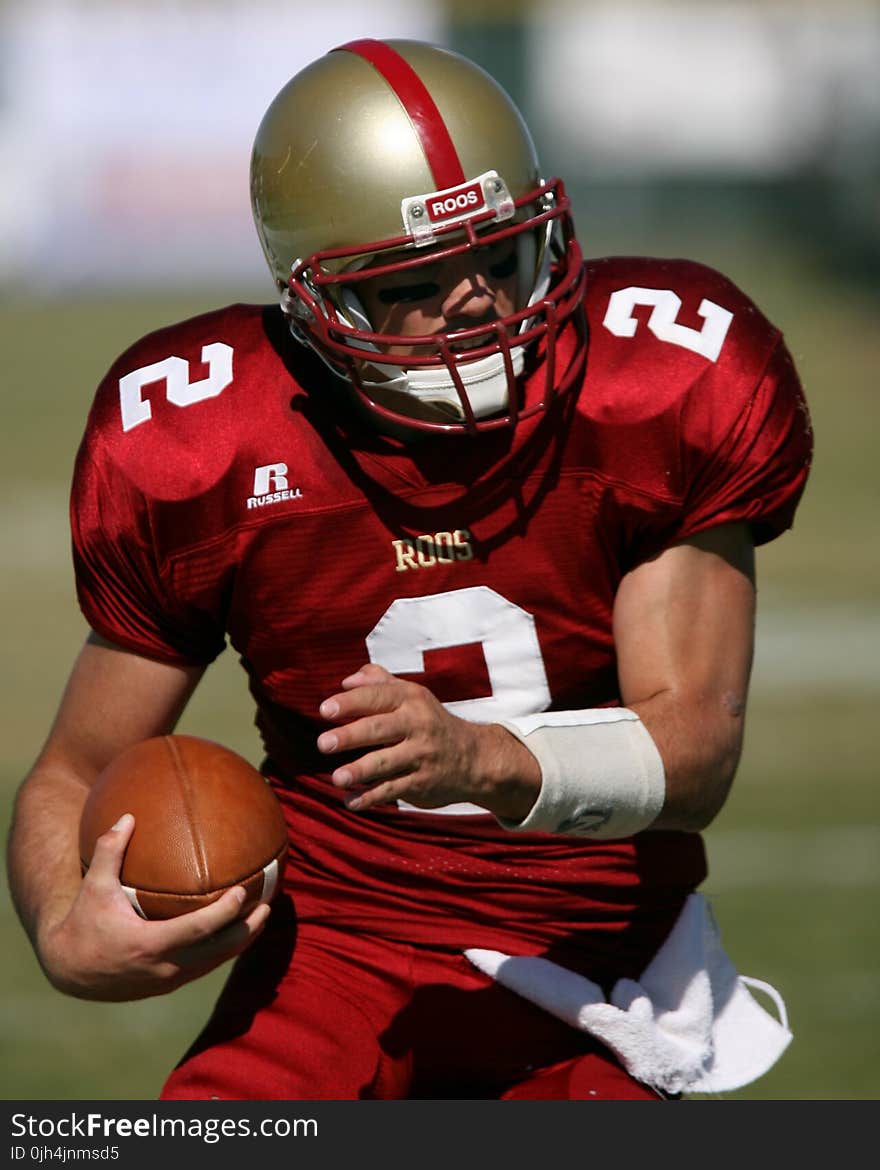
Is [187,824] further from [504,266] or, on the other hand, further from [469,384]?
[504,266]

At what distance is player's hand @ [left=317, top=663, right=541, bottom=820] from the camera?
73.9 inches

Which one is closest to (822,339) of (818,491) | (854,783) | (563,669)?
(818,491)

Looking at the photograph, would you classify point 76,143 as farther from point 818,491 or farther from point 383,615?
point 383,615

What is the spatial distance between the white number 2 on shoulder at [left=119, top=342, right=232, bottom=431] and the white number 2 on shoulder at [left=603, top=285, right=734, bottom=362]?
54cm

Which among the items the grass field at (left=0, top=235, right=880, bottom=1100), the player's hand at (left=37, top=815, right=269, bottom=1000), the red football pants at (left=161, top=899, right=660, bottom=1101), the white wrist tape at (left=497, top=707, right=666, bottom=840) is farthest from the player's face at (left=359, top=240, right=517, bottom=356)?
the grass field at (left=0, top=235, right=880, bottom=1100)

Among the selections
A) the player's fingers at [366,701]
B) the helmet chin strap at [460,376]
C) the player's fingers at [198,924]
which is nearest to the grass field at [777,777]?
the player's fingers at [198,924]

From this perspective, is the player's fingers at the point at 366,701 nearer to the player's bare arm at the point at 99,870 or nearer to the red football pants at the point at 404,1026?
the player's bare arm at the point at 99,870

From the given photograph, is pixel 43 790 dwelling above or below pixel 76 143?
above

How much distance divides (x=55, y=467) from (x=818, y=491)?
16.0 ft

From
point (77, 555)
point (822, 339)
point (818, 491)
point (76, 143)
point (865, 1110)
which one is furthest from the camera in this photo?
point (76, 143)

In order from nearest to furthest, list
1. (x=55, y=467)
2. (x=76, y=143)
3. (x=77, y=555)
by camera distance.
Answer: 1. (x=77, y=555)
2. (x=55, y=467)
3. (x=76, y=143)

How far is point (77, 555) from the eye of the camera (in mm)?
2480

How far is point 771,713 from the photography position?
6.34 m

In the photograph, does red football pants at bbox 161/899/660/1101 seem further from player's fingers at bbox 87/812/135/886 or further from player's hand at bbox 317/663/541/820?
player's hand at bbox 317/663/541/820
